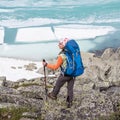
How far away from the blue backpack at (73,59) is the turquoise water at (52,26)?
90381mm

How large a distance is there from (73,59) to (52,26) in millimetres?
132948

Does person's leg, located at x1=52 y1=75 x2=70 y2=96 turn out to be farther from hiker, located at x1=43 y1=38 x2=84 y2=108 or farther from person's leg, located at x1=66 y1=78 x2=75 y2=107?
person's leg, located at x1=66 y1=78 x2=75 y2=107

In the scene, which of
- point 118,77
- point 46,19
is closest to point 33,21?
point 46,19

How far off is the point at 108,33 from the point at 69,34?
10.1 metres

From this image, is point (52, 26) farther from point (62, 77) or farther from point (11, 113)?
point (11, 113)

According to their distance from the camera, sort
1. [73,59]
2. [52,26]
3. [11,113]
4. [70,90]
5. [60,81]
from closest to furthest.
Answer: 1. [73,59]
2. [11,113]
3. [60,81]
4. [70,90]
5. [52,26]

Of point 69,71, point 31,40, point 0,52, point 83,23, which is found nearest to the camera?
point 69,71

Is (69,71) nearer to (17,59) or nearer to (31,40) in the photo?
(17,59)

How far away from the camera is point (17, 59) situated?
333 feet

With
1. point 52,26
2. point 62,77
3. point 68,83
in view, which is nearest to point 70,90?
point 68,83

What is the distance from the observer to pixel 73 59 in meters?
14.8

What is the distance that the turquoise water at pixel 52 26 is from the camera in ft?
389

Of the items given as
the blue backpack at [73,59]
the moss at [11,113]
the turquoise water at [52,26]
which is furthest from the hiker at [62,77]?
the turquoise water at [52,26]

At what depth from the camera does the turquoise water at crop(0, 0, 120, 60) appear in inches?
4663
